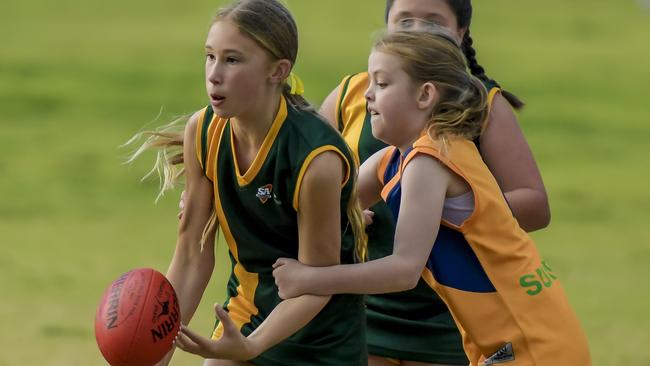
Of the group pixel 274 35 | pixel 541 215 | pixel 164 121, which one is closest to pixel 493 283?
pixel 541 215

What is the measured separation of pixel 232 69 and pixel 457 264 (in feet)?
2.95

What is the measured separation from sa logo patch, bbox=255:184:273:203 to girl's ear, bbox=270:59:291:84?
1.07 feet

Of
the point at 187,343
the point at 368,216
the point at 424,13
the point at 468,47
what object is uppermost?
the point at 424,13

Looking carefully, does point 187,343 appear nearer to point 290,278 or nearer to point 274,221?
point 290,278

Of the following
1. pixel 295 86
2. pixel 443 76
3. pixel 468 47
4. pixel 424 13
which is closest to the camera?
pixel 443 76

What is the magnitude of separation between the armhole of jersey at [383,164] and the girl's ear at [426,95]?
28 centimetres

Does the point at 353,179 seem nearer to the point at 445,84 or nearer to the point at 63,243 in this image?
the point at 445,84

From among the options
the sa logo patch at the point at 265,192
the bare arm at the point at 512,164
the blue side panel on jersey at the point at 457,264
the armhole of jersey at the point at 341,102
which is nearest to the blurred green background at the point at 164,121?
the armhole of jersey at the point at 341,102

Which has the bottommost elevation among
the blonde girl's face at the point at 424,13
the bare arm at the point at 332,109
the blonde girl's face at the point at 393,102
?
the bare arm at the point at 332,109

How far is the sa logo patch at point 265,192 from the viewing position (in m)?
4.45

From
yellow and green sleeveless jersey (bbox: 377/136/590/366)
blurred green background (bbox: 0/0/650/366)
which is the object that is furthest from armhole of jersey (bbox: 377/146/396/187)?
blurred green background (bbox: 0/0/650/366)

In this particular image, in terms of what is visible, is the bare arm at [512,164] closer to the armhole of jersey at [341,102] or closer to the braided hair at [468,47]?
the braided hair at [468,47]

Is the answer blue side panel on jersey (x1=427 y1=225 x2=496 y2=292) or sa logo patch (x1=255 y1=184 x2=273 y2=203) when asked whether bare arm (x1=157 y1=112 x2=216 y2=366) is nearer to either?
sa logo patch (x1=255 y1=184 x2=273 y2=203)

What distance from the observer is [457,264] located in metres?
4.33
